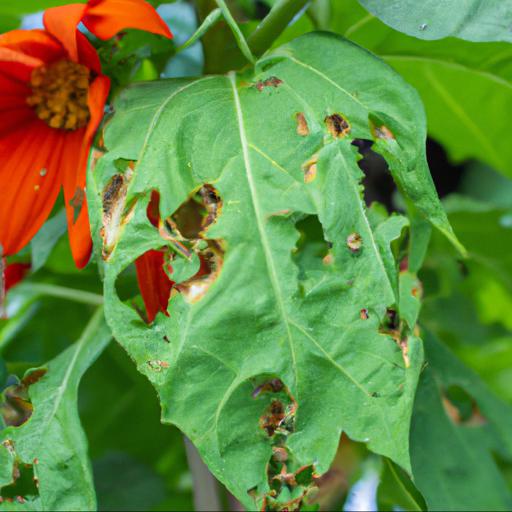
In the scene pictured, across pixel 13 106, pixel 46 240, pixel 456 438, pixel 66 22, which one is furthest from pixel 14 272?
pixel 456 438

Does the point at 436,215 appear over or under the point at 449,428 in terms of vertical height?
over

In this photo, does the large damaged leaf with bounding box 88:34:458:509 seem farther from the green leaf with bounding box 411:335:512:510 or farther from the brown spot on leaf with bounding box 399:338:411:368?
the green leaf with bounding box 411:335:512:510

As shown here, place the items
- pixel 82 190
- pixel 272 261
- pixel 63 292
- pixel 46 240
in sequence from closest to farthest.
Result: pixel 272 261
pixel 82 190
pixel 46 240
pixel 63 292

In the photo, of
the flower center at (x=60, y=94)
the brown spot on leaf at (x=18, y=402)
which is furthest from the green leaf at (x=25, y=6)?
the brown spot on leaf at (x=18, y=402)

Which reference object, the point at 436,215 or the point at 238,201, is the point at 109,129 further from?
the point at 436,215

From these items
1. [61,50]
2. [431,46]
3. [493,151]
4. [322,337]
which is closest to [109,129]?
[61,50]

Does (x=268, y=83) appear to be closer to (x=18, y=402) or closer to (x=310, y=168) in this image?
(x=310, y=168)

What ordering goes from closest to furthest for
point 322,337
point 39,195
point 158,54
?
point 322,337 → point 39,195 → point 158,54

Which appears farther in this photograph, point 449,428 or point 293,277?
point 449,428
